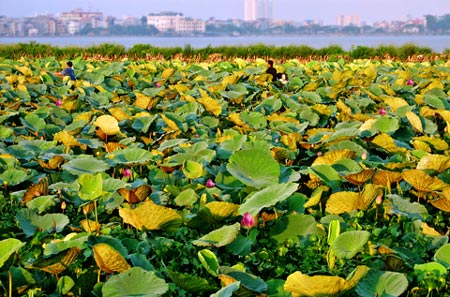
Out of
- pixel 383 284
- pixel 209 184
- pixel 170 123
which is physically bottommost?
pixel 383 284

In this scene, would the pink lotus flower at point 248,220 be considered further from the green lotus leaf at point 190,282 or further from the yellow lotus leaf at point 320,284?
the yellow lotus leaf at point 320,284

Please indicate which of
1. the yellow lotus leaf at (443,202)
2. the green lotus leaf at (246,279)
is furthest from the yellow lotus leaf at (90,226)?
the yellow lotus leaf at (443,202)

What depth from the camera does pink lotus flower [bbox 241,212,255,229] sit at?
7.52ft

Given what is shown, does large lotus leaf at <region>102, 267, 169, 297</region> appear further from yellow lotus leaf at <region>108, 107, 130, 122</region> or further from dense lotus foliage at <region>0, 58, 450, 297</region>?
yellow lotus leaf at <region>108, 107, 130, 122</region>

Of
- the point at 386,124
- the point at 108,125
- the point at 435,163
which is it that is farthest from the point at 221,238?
the point at 386,124

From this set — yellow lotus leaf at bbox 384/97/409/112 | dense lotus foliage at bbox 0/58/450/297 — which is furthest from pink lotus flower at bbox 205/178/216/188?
yellow lotus leaf at bbox 384/97/409/112

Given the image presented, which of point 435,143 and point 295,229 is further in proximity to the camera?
point 435,143

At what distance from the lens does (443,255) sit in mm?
2066

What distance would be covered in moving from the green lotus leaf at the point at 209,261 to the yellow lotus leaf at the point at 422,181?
90cm

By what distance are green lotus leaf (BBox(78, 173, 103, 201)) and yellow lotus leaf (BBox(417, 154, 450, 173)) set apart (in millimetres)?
1313

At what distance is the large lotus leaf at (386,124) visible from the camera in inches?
144

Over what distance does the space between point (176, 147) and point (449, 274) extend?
1.63 metres

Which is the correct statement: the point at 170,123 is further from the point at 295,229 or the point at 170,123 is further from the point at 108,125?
the point at 295,229

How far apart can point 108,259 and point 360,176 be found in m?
1.10
